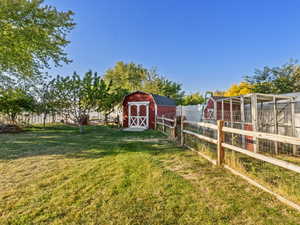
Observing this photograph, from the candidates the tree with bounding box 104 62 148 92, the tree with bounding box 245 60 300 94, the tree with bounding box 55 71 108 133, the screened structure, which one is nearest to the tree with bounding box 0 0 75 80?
the tree with bounding box 55 71 108 133

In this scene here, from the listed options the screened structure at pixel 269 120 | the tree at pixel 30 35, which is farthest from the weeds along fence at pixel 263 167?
the tree at pixel 30 35

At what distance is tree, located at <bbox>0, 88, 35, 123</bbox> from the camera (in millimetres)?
9908

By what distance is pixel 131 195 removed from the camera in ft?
7.91

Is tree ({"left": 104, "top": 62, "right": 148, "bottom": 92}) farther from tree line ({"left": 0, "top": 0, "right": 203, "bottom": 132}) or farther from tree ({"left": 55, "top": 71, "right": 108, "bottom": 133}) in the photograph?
tree ({"left": 55, "top": 71, "right": 108, "bottom": 133})

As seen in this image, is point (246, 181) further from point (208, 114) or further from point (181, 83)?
point (181, 83)

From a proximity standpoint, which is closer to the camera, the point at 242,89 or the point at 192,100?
the point at 242,89

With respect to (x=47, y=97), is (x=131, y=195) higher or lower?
lower

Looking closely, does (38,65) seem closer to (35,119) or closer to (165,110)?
(35,119)

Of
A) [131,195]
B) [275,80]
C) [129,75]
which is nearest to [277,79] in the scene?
[275,80]

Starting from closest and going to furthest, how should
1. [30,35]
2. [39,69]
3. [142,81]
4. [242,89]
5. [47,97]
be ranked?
[30,35] → [39,69] → [47,97] → [242,89] → [142,81]

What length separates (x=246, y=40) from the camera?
43.8 ft

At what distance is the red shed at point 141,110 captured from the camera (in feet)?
41.8

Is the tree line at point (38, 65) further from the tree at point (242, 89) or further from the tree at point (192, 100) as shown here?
the tree at point (242, 89)

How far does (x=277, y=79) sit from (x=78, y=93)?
23191mm
